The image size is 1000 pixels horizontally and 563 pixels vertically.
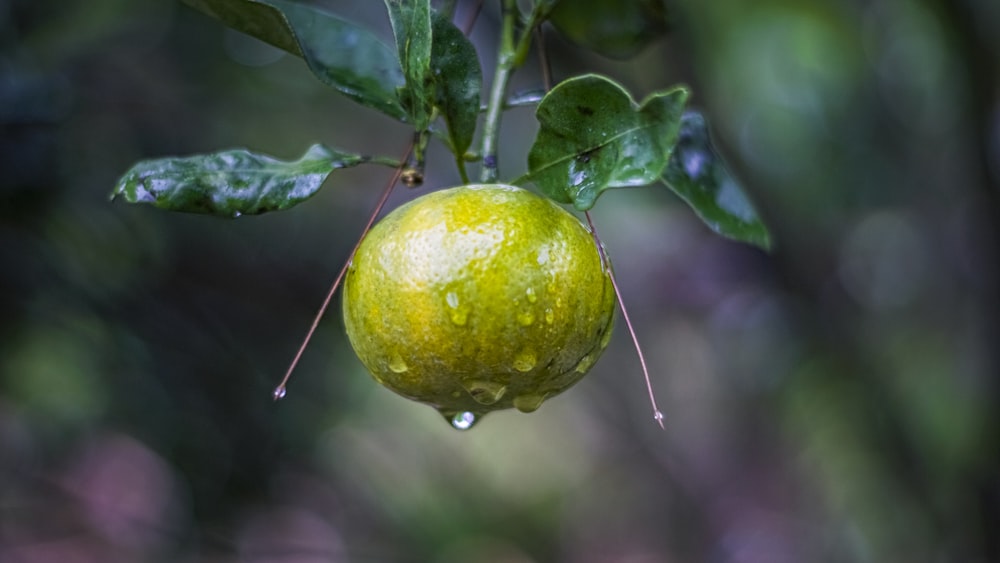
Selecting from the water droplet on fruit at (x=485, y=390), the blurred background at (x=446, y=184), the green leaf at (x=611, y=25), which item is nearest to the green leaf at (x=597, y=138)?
the water droplet on fruit at (x=485, y=390)

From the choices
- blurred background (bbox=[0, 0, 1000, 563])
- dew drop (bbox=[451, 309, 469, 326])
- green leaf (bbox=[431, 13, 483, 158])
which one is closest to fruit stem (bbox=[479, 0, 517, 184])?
green leaf (bbox=[431, 13, 483, 158])

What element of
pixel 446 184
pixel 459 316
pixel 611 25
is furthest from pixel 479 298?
pixel 446 184

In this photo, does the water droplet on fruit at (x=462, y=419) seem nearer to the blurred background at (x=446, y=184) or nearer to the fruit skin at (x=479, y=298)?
the fruit skin at (x=479, y=298)

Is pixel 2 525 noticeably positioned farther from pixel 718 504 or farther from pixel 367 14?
pixel 718 504

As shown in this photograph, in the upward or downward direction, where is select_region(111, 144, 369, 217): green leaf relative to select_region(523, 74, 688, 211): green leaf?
downward

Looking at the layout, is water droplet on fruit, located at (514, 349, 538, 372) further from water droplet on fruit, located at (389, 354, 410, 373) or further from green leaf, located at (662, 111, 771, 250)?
green leaf, located at (662, 111, 771, 250)

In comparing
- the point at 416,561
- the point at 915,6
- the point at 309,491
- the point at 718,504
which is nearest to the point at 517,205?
the point at 915,6
